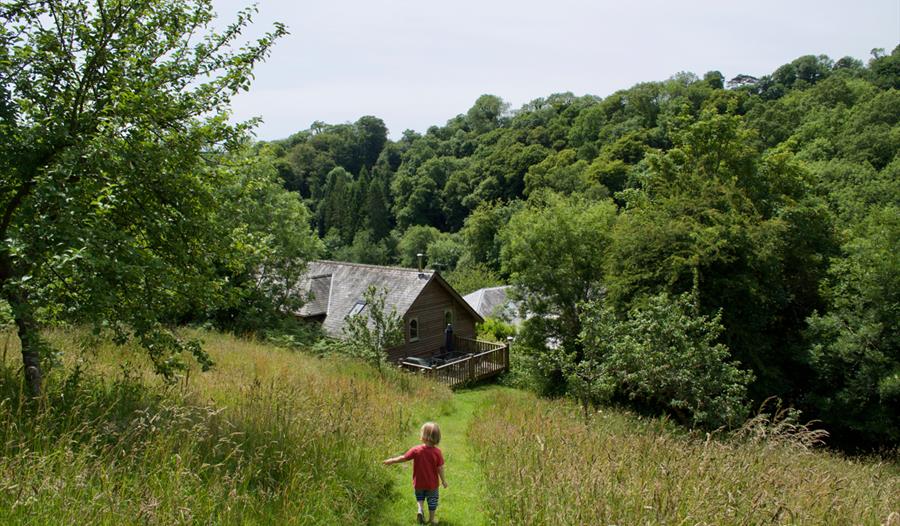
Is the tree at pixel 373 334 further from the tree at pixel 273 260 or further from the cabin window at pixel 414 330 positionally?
the cabin window at pixel 414 330

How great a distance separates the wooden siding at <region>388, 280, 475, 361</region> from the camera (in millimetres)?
26750

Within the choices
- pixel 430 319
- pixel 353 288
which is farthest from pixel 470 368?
pixel 353 288

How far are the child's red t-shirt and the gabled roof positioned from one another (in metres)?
20.0

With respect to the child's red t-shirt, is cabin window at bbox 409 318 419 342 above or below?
below

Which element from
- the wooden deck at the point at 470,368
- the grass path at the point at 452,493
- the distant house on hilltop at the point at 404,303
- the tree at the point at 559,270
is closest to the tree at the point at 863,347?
the tree at the point at 559,270

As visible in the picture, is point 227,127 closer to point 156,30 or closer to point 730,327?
point 156,30

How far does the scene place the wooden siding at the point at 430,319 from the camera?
2675 centimetres

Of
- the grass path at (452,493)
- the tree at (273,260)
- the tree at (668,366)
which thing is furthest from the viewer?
the tree at (273,260)

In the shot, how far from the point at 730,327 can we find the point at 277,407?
16485mm

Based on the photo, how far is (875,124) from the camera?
44.7m

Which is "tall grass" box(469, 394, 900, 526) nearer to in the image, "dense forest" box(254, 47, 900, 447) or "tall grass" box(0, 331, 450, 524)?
"tall grass" box(0, 331, 450, 524)

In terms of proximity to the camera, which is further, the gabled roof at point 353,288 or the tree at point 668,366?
the gabled roof at point 353,288

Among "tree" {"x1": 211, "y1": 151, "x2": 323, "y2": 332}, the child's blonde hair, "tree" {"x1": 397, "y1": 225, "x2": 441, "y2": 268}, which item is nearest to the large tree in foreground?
the child's blonde hair

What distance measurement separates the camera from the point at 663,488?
4.57 meters
